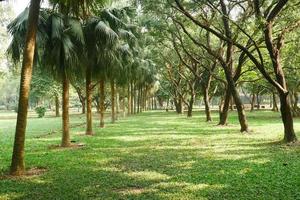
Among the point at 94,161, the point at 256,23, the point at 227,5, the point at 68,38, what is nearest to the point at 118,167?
the point at 94,161

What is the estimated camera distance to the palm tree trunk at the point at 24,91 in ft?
33.1

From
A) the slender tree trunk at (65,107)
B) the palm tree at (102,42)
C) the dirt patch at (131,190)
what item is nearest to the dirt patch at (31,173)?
the dirt patch at (131,190)

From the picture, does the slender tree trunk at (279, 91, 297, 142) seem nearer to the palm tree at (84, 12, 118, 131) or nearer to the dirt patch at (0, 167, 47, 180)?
the palm tree at (84, 12, 118, 131)

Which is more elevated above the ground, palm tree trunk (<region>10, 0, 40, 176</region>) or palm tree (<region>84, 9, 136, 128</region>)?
palm tree (<region>84, 9, 136, 128</region>)

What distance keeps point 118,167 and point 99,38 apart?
7544 millimetres

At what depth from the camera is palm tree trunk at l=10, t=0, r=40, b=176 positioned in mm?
10102

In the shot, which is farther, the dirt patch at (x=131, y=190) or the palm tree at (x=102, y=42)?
the palm tree at (x=102, y=42)

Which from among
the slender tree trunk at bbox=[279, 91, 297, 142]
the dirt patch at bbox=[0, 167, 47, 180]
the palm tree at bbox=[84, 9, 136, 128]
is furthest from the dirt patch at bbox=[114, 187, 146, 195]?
the palm tree at bbox=[84, 9, 136, 128]

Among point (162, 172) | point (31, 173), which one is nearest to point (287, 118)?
point (162, 172)

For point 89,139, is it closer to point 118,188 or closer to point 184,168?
point 184,168

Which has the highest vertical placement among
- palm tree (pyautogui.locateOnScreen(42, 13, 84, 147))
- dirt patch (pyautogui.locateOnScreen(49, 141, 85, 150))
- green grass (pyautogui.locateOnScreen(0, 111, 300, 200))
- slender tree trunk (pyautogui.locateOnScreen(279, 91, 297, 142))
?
palm tree (pyautogui.locateOnScreen(42, 13, 84, 147))

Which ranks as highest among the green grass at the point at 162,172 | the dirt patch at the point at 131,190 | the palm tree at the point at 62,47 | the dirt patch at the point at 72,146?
the palm tree at the point at 62,47

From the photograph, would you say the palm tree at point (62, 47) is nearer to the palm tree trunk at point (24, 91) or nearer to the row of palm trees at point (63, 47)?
the row of palm trees at point (63, 47)

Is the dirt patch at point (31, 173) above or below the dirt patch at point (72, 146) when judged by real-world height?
below
